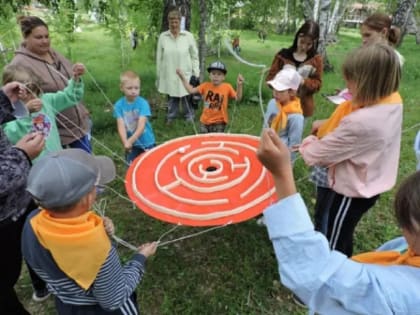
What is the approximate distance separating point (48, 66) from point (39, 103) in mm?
732

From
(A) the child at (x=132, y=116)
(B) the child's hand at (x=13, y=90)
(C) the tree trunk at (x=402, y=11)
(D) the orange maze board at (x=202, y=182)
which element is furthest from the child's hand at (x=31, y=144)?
(C) the tree trunk at (x=402, y=11)

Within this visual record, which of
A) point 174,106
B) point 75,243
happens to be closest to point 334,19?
point 174,106

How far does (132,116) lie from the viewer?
3674 millimetres

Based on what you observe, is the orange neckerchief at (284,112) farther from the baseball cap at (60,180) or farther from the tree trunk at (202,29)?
A: the tree trunk at (202,29)

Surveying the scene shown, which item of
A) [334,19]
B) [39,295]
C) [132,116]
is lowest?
[39,295]

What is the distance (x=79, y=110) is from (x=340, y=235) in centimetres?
260

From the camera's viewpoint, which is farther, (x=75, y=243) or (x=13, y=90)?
(x=13, y=90)

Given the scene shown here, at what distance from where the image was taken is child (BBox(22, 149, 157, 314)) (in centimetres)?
135

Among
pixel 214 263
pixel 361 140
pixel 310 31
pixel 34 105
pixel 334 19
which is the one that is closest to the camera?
pixel 361 140

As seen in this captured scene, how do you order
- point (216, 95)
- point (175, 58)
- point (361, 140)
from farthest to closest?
1. point (175, 58)
2. point (216, 95)
3. point (361, 140)

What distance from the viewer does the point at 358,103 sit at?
211 cm

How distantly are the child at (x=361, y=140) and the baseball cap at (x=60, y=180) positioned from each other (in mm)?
1469

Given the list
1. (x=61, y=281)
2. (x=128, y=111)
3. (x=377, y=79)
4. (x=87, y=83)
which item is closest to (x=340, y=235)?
(x=377, y=79)

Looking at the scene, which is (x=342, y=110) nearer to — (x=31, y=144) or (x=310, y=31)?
(x=310, y=31)
